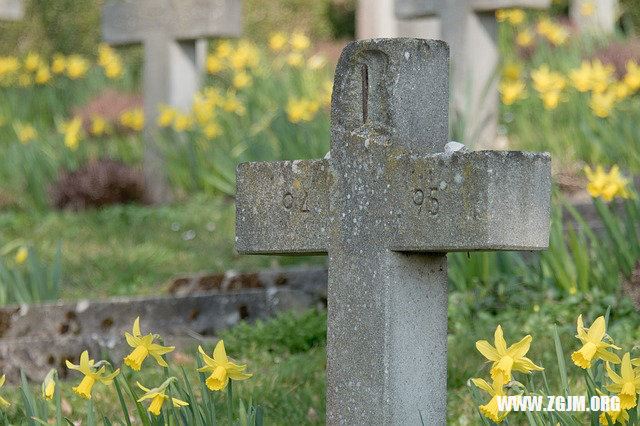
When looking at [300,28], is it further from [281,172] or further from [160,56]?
[281,172]

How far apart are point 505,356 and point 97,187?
622cm

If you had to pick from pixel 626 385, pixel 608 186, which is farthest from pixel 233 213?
pixel 626 385

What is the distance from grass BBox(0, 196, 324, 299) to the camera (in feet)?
19.5

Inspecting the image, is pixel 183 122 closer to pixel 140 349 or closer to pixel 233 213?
pixel 233 213

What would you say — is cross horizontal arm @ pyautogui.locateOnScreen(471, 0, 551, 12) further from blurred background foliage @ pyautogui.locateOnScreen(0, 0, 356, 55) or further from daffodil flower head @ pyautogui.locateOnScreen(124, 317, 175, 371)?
blurred background foliage @ pyautogui.locateOnScreen(0, 0, 356, 55)

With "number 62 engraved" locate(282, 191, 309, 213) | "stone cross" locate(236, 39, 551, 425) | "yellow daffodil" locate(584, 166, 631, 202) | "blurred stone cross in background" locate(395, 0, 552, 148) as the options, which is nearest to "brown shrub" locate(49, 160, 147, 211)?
"blurred stone cross in background" locate(395, 0, 552, 148)

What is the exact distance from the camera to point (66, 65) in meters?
11.9

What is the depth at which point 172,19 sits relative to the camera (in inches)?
329

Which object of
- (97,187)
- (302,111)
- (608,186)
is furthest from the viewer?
(97,187)

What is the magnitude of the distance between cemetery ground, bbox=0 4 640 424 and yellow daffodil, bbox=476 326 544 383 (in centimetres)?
13

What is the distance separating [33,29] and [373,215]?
43.0 ft

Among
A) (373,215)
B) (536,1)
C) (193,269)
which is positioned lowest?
(193,269)

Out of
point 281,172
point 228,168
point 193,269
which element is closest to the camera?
point 281,172

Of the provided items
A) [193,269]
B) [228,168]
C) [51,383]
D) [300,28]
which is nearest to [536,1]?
[228,168]
